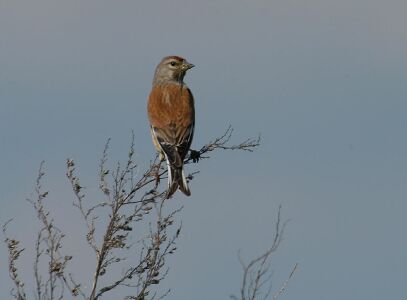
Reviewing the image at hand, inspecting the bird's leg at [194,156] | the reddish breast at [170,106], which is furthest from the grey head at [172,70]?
the bird's leg at [194,156]

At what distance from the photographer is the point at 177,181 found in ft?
36.3

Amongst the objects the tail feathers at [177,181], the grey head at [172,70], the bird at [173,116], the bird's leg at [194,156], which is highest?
the grey head at [172,70]

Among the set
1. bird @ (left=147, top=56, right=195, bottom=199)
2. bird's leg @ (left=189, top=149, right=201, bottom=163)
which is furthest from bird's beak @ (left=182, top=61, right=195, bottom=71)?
bird's leg @ (left=189, top=149, right=201, bottom=163)

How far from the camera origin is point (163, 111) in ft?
43.2

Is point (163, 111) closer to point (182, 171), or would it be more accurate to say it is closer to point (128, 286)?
point (182, 171)

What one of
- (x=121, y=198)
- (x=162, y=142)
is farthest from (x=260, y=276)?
(x=162, y=142)

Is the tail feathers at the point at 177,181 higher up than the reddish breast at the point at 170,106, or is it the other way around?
the reddish breast at the point at 170,106

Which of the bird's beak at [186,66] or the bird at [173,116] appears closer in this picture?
the bird at [173,116]

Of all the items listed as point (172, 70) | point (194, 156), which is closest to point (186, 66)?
point (172, 70)

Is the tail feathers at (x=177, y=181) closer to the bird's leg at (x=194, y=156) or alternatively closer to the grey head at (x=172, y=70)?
the bird's leg at (x=194, y=156)

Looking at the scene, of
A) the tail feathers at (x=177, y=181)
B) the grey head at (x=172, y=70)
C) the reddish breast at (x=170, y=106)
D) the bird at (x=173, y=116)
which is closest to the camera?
the tail feathers at (x=177, y=181)

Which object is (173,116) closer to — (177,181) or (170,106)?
(170,106)

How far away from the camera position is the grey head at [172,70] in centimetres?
1430

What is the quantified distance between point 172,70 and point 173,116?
1548 millimetres
